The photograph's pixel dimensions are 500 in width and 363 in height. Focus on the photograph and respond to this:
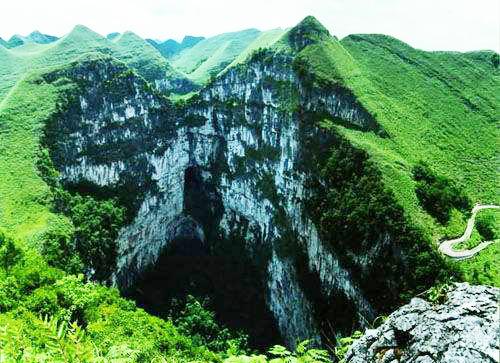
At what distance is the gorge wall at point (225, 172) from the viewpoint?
58.9 metres

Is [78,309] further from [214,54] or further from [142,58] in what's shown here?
[214,54]

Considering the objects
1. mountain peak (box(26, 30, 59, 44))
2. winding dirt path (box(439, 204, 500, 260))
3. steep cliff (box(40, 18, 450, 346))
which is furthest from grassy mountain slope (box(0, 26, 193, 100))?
winding dirt path (box(439, 204, 500, 260))

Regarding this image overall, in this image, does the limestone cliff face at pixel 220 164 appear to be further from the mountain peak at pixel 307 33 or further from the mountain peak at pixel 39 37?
the mountain peak at pixel 39 37

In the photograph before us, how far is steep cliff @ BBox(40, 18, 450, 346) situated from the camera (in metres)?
50.1

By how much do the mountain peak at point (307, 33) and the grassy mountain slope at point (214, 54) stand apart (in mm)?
59439

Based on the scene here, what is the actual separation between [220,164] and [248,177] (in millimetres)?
9395

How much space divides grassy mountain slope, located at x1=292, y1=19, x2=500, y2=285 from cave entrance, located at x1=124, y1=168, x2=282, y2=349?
95.3ft

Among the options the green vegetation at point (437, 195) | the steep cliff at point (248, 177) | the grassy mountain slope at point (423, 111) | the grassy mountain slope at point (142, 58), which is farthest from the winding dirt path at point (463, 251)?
the grassy mountain slope at point (142, 58)

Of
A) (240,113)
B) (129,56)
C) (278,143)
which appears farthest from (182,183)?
(129,56)

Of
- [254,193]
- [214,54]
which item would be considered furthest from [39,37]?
[254,193]

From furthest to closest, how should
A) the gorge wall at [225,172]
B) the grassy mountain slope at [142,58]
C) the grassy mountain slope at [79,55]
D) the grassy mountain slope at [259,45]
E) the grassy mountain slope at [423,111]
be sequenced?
the grassy mountain slope at [142,58] < the grassy mountain slope at [79,55] < the grassy mountain slope at [259,45] < the gorge wall at [225,172] < the grassy mountain slope at [423,111]

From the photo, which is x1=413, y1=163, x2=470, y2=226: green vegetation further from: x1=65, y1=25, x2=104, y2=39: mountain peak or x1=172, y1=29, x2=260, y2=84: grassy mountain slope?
x1=65, y1=25, x2=104, y2=39: mountain peak

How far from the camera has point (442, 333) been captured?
9648 millimetres

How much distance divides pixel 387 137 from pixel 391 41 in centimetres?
4090
